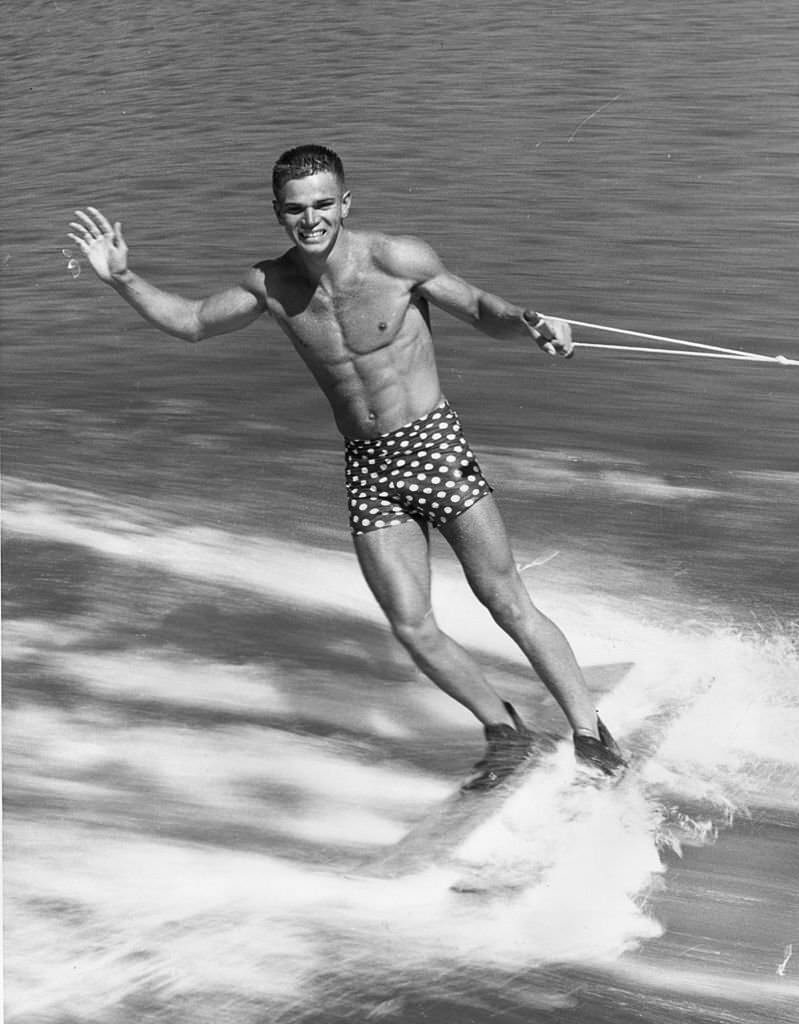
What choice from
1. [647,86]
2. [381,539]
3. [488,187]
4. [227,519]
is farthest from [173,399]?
[647,86]

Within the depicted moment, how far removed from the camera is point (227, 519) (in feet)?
21.7

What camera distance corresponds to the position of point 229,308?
439 centimetres

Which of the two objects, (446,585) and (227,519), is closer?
(446,585)

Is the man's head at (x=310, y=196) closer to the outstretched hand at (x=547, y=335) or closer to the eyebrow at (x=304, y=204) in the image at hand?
the eyebrow at (x=304, y=204)

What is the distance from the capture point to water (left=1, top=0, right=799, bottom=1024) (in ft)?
13.2

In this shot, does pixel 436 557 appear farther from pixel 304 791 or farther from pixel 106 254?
pixel 106 254

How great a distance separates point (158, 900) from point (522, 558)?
2.33 m

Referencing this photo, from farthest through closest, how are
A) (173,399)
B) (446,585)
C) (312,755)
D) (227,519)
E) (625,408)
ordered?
(173,399) → (625,408) → (227,519) → (446,585) → (312,755)

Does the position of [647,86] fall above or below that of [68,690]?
above

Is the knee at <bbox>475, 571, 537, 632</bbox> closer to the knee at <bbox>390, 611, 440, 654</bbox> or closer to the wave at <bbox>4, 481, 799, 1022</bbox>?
the knee at <bbox>390, 611, 440, 654</bbox>

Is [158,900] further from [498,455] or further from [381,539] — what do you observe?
[498,455]

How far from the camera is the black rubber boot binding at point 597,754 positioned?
4625mm

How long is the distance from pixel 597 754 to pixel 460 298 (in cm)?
141

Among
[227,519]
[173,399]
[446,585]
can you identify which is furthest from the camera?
[173,399]
